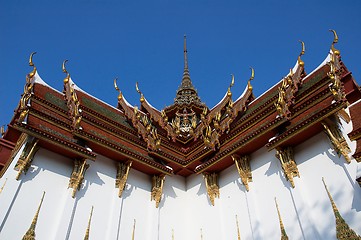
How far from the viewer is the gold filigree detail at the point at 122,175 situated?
809 cm

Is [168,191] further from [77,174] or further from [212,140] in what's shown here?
[77,174]

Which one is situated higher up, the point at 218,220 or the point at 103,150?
the point at 103,150

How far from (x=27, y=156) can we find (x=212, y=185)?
183 inches

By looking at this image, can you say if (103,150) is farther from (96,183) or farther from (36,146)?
(36,146)

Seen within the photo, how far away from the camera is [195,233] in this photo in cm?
850

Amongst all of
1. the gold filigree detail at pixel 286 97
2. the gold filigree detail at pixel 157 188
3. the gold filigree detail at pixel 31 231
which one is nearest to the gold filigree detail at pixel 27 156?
the gold filigree detail at pixel 31 231

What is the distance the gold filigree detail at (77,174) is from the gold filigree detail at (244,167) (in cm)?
373

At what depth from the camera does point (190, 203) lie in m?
9.27

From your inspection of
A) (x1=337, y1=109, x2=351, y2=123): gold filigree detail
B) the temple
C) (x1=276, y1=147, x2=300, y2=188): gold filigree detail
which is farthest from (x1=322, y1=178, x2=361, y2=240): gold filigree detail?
(x1=337, y1=109, x2=351, y2=123): gold filigree detail

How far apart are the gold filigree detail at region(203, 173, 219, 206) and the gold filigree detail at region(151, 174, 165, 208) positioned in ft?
4.00

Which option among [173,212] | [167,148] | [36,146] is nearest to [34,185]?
[36,146]

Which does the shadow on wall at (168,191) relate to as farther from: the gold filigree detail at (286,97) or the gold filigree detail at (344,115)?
the gold filigree detail at (344,115)

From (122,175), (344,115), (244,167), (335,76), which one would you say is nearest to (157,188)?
(122,175)

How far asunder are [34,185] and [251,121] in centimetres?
568
